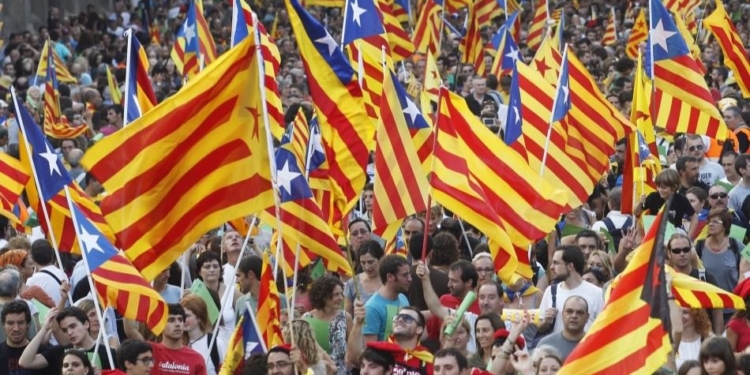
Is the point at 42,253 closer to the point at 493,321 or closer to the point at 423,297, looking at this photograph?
the point at 423,297

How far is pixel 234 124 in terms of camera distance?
37.8 feet

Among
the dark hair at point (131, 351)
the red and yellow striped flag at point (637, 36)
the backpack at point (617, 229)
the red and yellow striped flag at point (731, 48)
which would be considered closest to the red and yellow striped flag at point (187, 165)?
the dark hair at point (131, 351)

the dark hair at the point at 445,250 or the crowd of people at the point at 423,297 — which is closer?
the crowd of people at the point at 423,297

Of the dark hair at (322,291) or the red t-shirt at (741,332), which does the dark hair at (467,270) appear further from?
the red t-shirt at (741,332)

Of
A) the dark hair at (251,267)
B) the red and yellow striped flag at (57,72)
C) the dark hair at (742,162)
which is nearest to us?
the dark hair at (251,267)

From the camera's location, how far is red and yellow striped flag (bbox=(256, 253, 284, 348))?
11922 millimetres

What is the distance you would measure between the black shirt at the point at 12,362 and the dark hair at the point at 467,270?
255 centimetres

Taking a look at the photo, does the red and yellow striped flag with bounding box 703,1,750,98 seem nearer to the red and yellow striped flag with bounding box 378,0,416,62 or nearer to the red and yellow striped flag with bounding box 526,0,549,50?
the red and yellow striped flag with bounding box 378,0,416,62

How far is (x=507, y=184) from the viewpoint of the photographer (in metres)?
13.3

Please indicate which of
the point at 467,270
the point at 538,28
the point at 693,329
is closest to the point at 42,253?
the point at 467,270

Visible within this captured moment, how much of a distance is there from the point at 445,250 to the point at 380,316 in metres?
1.41

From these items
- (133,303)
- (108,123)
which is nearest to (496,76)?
(108,123)

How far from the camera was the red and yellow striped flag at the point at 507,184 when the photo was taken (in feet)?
43.3

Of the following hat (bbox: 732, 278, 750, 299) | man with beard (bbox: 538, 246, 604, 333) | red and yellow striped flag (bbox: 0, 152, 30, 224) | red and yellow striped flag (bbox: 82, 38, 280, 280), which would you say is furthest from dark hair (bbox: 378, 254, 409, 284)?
red and yellow striped flag (bbox: 0, 152, 30, 224)
